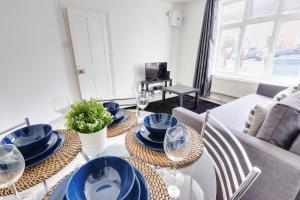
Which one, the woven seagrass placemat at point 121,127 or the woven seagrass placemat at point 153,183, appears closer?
the woven seagrass placemat at point 153,183

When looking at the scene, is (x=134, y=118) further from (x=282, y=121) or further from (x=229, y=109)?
(x=229, y=109)

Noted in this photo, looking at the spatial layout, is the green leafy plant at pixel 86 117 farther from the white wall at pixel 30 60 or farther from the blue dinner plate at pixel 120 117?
the white wall at pixel 30 60

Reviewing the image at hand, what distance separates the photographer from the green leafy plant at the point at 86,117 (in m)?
0.69

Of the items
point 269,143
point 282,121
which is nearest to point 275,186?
point 269,143

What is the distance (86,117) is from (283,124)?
3.58 ft

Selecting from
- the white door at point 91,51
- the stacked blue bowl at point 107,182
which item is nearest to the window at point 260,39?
the white door at point 91,51

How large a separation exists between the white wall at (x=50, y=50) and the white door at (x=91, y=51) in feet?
0.39

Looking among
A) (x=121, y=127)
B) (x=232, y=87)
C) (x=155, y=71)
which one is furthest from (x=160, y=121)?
(x=232, y=87)

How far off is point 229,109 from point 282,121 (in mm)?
1210

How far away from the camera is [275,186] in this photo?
33.5 inches

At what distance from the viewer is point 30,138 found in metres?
0.78

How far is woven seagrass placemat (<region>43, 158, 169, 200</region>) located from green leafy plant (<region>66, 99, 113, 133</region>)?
23cm

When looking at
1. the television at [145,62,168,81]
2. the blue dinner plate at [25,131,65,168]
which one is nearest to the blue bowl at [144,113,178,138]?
the blue dinner plate at [25,131,65,168]

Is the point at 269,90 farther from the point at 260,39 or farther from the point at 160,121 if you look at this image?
the point at 160,121
